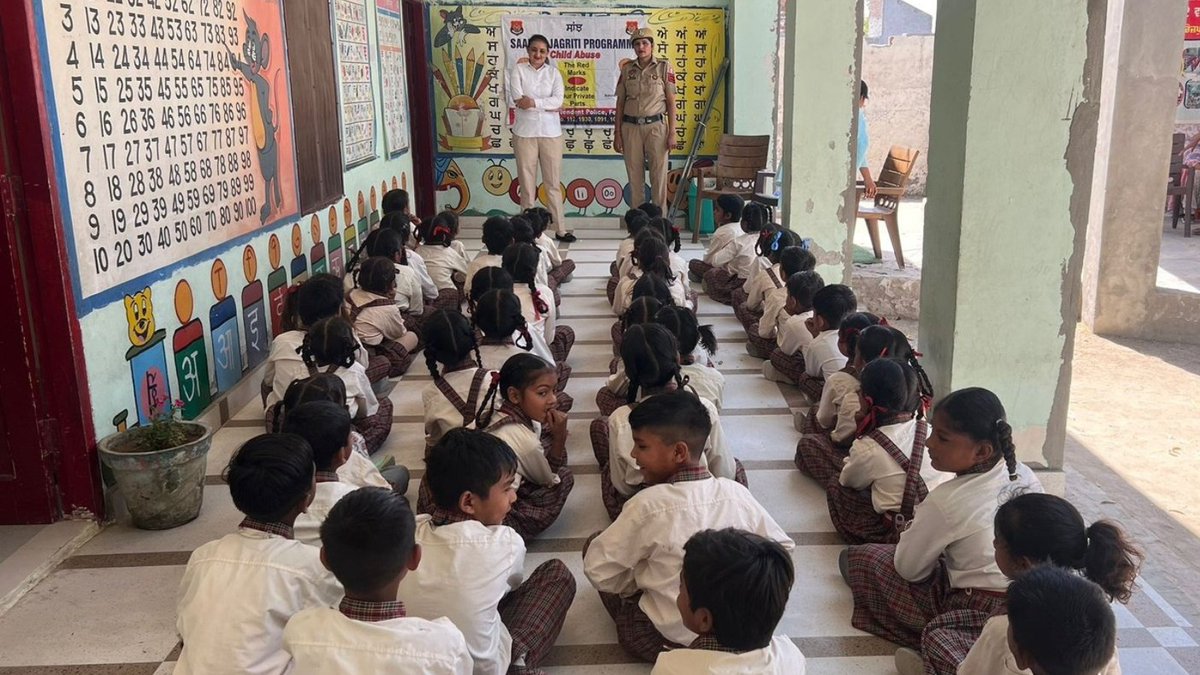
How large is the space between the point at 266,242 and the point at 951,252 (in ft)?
9.64

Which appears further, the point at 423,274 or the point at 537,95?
the point at 537,95

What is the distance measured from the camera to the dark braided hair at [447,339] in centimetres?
315

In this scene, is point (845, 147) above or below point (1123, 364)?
above

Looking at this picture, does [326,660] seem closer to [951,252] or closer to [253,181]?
[951,252]

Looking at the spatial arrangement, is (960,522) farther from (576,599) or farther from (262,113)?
(262,113)

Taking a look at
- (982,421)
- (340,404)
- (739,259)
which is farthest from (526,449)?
(739,259)

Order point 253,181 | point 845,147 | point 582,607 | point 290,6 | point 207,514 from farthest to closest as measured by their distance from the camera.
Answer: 1. point 845,147
2. point 290,6
3. point 253,181
4. point 207,514
5. point 582,607

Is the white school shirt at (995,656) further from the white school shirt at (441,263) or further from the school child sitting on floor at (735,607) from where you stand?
the white school shirt at (441,263)

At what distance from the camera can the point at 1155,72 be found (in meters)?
6.77

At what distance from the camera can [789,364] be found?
4328mm

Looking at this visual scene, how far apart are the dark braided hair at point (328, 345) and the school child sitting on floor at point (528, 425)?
701 mm

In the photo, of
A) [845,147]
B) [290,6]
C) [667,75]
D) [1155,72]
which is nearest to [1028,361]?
[845,147]

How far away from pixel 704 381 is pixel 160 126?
206 cm

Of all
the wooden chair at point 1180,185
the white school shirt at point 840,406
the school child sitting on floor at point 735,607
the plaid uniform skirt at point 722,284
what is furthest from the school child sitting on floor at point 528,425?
the wooden chair at point 1180,185
